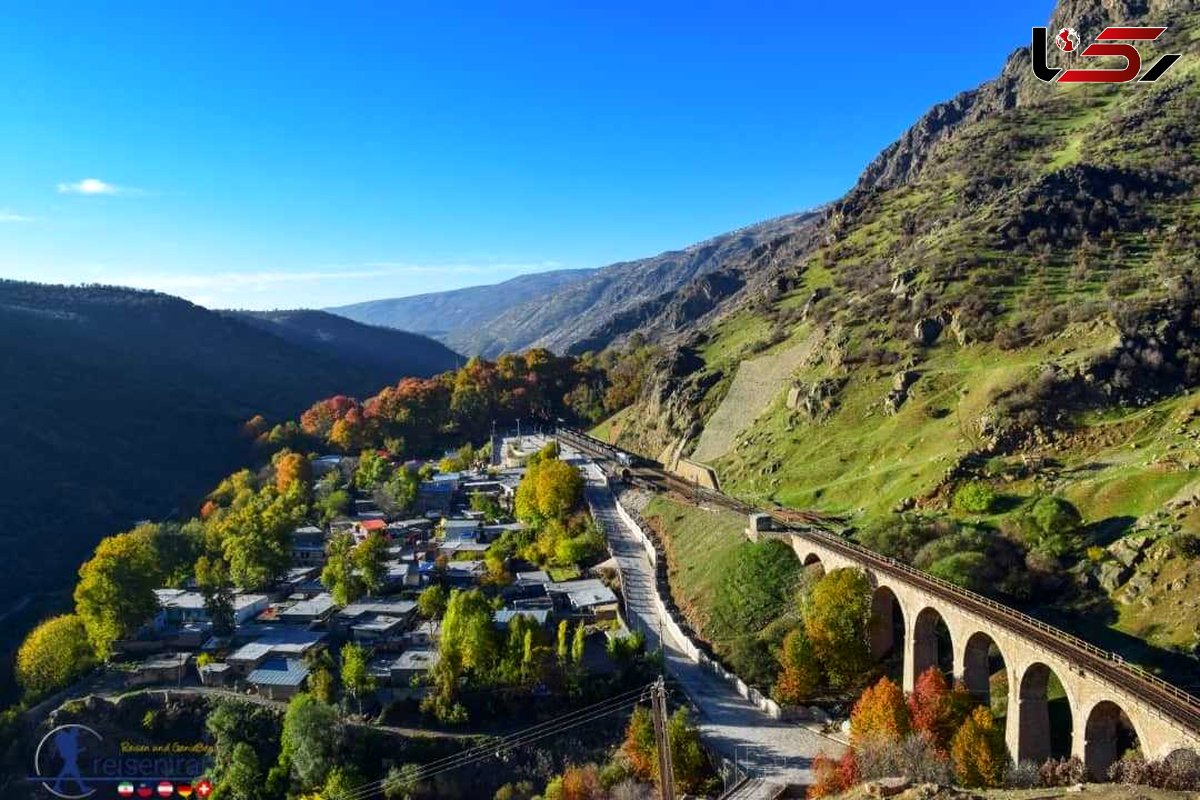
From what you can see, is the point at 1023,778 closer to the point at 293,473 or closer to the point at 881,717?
the point at 881,717

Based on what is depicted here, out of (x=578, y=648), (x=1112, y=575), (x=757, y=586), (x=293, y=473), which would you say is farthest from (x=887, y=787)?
(x=293, y=473)

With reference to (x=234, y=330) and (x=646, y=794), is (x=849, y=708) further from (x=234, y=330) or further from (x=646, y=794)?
(x=234, y=330)

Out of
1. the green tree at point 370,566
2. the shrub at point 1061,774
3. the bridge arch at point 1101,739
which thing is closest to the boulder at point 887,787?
the shrub at point 1061,774

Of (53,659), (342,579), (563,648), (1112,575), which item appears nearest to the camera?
(1112,575)

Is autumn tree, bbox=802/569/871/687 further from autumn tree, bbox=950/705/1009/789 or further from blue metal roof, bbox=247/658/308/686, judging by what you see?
blue metal roof, bbox=247/658/308/686

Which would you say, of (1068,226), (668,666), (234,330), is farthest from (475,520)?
(234,330)

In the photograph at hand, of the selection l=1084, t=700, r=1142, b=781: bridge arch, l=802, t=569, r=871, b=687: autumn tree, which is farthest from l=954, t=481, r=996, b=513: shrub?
l=1084, t=700, r=1142, b=781: bridge arch

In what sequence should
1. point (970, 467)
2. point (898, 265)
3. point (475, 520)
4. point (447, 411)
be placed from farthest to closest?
point (447, 411), point (898, 265), point (475, 520), point (970, 467)
